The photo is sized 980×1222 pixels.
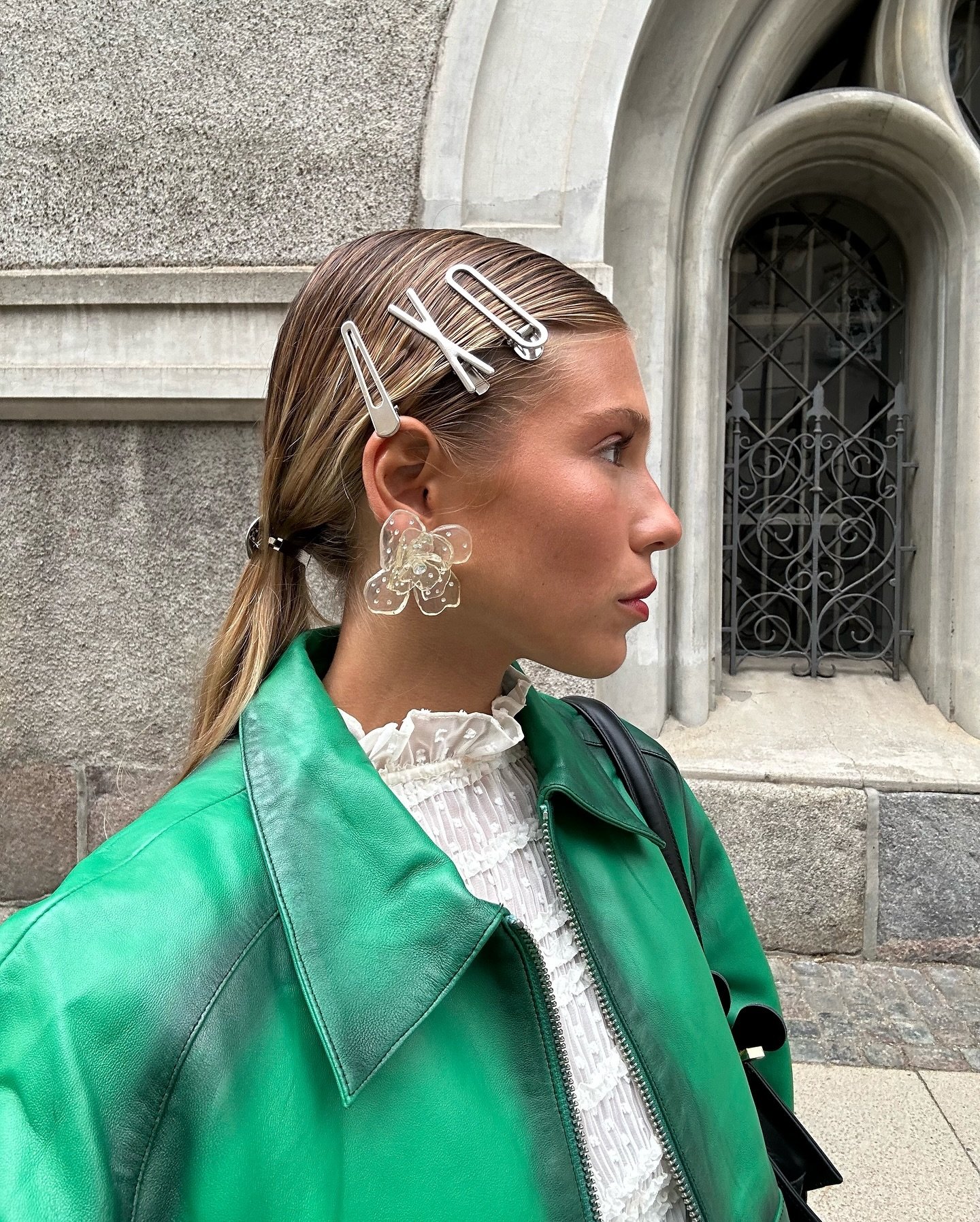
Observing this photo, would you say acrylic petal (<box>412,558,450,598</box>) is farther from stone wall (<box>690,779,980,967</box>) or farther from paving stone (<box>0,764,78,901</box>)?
paving stone (<box>0,764,78,901</box>)

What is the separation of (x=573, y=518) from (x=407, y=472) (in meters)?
0.21

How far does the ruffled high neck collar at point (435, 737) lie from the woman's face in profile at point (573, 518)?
0.15 metres

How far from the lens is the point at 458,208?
328 cm

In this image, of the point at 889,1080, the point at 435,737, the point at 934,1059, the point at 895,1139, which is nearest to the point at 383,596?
the point at 435,737

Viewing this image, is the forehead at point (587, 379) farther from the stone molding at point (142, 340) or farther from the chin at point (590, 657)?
the stone molding at point (142, 340)

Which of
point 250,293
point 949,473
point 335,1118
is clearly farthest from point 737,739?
point 335,1118

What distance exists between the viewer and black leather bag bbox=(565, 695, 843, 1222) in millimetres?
1258

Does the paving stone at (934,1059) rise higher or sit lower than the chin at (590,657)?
lower

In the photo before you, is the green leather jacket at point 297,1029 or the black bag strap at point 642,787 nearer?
the green leather jacket at point 297,1029

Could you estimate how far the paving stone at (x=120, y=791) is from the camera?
3.51 metres

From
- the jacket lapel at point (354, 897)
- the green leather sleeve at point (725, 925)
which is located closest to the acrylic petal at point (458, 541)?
the jacket lapel at point (354, 897)

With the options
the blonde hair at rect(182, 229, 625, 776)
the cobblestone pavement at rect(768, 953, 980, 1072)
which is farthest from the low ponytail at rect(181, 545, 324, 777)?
the cobblestone pavement at rect(768, 953, 980, 1072)

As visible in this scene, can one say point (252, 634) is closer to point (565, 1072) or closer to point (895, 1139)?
point (565, 1072)

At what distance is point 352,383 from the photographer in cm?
103
